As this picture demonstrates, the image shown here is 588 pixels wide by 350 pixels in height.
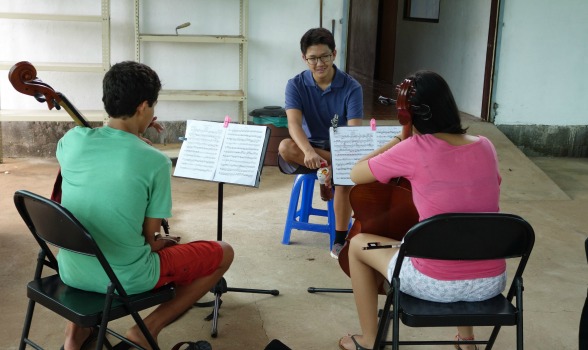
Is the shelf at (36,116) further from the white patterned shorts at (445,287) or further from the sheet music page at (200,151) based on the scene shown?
the white patterned shorts at (445,287)

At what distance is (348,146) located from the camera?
3045 millimetres

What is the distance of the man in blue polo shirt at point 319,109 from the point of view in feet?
12.0

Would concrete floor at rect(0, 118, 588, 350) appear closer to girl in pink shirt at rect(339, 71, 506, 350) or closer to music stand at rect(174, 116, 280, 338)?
music stand at rect(174, 116, 280, 338)

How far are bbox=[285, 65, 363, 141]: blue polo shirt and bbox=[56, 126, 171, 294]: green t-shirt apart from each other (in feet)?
5.45

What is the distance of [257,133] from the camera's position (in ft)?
9.40

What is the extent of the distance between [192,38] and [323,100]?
7.38 feet

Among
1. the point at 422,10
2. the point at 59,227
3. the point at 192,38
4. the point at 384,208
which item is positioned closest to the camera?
the point at 59,227

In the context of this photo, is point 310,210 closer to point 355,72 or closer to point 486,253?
point 486,253

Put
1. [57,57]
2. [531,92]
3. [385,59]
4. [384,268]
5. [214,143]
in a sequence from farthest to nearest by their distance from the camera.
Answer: [385,59]
[531,92]
[57,57]
[214,143]
[384,268]

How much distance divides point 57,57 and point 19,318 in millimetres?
3366

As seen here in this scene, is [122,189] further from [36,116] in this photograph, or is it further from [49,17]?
[49,17]

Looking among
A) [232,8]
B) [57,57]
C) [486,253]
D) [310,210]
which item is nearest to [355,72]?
[232,8]

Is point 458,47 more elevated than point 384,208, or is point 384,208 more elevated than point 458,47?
point 458,47

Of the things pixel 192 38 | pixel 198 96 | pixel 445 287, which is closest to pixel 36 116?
pixel 198 96
